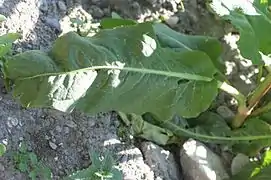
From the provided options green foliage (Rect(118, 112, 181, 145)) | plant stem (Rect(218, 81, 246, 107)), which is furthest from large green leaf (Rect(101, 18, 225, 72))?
green foliage (Rect(118, 112, 181, 145))

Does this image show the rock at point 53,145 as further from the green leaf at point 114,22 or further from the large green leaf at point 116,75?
the green leaf at point 114,22

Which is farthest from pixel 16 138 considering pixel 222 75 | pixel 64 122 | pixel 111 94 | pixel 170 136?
pixel 222 75

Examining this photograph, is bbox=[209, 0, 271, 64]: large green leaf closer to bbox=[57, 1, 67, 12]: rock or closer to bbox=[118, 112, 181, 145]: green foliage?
bbox=[118, 112, 181, 145]: green foliage

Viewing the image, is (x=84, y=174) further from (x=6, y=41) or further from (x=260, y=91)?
(x=260, y=91)

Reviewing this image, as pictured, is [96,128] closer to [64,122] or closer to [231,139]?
[64,122]

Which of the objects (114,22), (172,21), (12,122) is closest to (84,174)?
(12,122)

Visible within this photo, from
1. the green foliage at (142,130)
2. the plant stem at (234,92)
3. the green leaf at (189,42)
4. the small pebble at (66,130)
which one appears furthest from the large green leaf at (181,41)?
the small pebble at (66,130)
